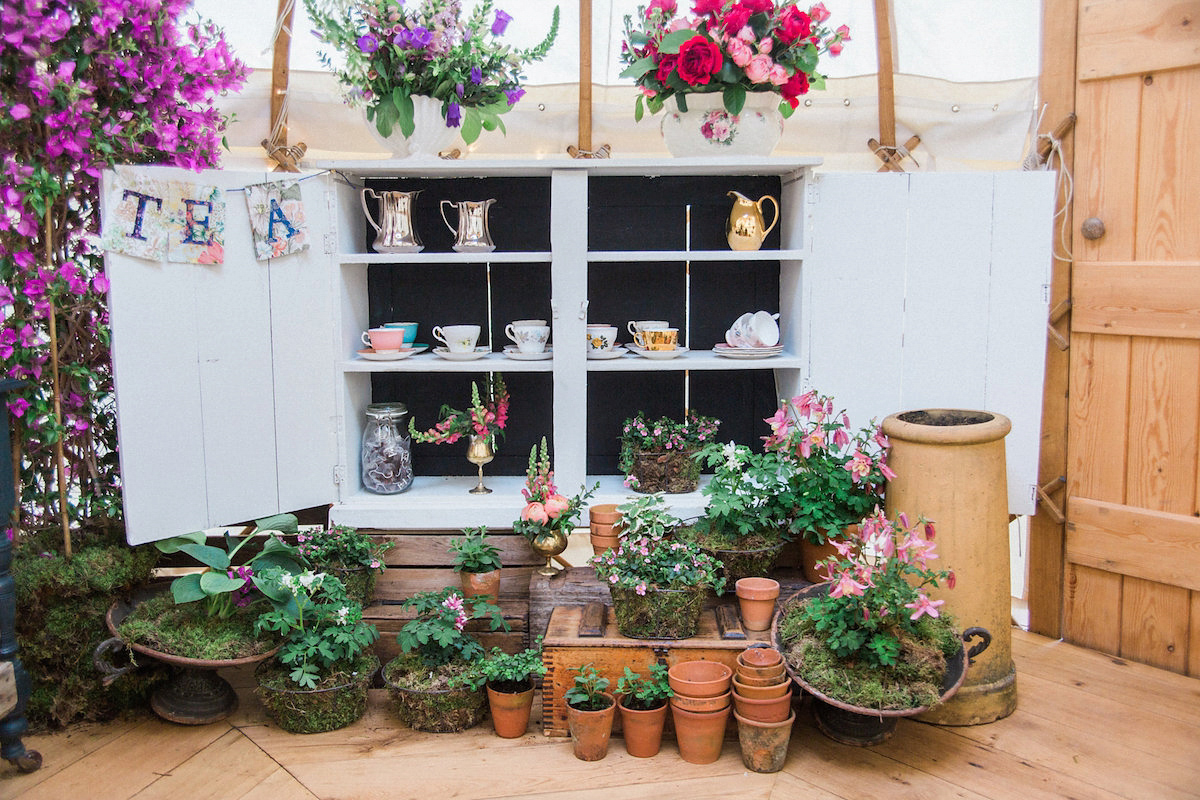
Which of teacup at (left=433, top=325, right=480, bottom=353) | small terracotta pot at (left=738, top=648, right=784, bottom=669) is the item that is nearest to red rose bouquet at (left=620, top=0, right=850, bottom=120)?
teacup at (left=433, top=325, right=480, bottom=353)

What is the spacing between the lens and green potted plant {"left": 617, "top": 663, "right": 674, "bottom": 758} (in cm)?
239

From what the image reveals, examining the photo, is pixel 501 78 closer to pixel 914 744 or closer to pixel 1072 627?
pixel 914 744

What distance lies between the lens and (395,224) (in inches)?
117

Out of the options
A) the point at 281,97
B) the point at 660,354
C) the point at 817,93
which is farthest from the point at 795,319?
the point at 281,97

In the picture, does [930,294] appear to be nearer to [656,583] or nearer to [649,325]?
[649,325]

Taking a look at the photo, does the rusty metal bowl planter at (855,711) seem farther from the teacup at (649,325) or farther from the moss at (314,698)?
the moss at (314,698)

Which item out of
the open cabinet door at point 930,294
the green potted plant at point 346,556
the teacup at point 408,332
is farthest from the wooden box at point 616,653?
the teacup at point 408,332

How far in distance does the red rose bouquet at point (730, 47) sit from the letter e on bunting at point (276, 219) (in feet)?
3.44

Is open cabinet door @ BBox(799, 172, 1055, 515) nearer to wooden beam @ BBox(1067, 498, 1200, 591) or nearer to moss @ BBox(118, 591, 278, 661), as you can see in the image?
wooden beam @ BBox(1067, 498, 1200, 591)

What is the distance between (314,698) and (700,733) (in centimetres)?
102

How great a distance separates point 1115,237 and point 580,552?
283 cm

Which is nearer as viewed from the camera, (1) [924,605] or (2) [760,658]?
(1) [924,605]

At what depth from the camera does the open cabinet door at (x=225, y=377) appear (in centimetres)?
252

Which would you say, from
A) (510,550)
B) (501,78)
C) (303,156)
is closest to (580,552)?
(510,550)
